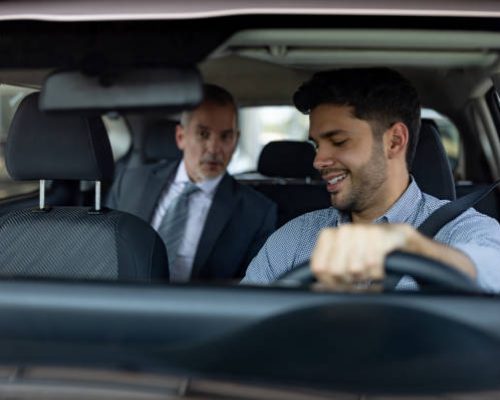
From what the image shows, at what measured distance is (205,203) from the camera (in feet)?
10.6

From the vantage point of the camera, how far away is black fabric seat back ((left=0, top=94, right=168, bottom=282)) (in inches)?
82.8

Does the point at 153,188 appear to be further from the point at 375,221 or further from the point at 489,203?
the point at 489,203

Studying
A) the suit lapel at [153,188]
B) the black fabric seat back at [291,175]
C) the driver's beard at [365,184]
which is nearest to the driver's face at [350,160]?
the driver's beard at [365,184]

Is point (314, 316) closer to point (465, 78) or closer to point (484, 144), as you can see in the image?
point (465, 78)

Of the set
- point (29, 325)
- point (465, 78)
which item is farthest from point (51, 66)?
point (465, 78)

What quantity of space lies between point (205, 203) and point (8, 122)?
970mm

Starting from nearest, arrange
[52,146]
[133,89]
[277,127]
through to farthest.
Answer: [133,89]
[52,146]
[277,127]

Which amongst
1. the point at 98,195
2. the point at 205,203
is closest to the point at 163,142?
the point at 205,203

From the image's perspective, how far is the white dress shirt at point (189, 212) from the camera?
3062 mm

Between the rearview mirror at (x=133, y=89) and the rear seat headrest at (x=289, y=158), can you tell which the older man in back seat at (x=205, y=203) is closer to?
the rear seat headrest at (x=289, y=158)

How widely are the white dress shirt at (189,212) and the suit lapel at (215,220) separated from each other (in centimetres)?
2

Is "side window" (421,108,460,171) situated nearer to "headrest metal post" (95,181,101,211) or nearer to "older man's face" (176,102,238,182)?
"older man's face" (176,102,238,182)

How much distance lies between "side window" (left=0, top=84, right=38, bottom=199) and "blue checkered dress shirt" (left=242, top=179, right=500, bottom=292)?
748 millimetres

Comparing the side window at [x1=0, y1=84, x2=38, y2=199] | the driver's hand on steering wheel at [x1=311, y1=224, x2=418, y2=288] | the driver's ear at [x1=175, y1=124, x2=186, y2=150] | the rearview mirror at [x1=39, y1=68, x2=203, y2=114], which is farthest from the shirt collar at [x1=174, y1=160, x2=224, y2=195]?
the driver's hand on steering wheel at [x1=311, y1=224, x2=418, y2=288]
